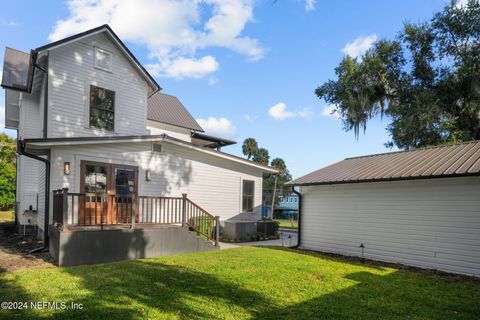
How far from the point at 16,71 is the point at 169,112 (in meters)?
7.15

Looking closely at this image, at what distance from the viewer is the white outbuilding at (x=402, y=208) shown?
25.6 ft

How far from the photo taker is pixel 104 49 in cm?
1193

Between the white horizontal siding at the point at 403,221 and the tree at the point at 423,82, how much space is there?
301 inches

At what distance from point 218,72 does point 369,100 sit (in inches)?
310

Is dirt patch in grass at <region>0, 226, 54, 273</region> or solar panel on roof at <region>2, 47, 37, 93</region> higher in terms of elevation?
solar panel on roof at <region>2, 47, 37, 93</region>

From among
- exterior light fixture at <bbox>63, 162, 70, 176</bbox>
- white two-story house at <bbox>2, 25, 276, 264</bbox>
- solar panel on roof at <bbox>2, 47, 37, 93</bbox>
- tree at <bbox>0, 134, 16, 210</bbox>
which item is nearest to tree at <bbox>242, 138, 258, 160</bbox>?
tree at <bbox>0, 134, 16, 210</bbox>

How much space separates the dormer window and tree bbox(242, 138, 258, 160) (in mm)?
33215

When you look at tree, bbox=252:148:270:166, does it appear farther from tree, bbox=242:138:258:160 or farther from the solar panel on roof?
the solar panel on roof

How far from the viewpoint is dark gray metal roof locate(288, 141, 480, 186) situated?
26.5 feet

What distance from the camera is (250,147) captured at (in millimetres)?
44750

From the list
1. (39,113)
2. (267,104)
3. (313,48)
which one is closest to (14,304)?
(39,113)

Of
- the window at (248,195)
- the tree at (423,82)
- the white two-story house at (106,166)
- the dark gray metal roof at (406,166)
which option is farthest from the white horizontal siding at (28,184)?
the tree at (423,82)

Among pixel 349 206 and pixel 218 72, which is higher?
pixel 218 72

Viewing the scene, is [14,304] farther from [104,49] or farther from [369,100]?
[369,100]
